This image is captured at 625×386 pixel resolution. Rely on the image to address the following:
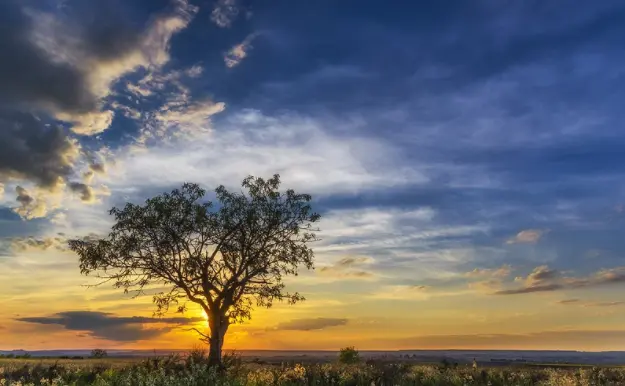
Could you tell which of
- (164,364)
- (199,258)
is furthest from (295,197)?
(164,364)

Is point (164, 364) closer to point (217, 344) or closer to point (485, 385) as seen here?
point (485, 385)

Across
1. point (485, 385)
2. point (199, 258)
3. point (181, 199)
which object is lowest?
point (485, 385)

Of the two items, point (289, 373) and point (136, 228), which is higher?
point (136, 228)

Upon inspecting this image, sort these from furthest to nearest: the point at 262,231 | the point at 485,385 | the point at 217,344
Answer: the point at 262,231 < the point at 217,344 < the point at 485,385

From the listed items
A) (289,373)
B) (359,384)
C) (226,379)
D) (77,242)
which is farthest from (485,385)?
(77,242)

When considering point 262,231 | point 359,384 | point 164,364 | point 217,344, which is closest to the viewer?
point 359,384

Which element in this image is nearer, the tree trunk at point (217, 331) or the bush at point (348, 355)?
the tree trunk at point (217, 331)

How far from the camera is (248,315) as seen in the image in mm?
52312

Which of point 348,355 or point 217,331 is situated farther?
point 348,355

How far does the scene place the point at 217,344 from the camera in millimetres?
47562

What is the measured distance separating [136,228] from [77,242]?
5189mm

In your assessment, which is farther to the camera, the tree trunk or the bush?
the bush

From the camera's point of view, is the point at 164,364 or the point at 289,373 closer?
the point at 289,373

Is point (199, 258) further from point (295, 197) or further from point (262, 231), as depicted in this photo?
point (295, 197)
